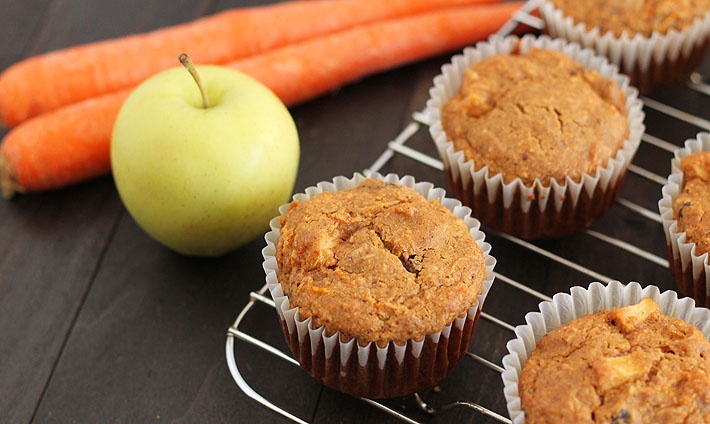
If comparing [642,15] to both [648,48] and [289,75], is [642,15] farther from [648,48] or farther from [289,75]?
[289,75]

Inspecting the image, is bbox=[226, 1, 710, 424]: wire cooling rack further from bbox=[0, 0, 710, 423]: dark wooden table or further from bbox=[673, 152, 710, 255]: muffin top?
bbox=[673, 152, 710, 255]: muffin top

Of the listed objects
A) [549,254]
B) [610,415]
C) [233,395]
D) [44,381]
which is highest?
[610,415]

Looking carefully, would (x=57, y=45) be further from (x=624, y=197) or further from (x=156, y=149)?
(x=624, y=197)

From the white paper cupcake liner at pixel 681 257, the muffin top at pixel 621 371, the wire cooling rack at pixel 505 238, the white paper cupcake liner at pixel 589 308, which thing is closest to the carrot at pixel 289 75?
the wire cooling rack at pixel 505 238

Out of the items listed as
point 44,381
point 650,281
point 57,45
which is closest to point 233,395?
point 44,381

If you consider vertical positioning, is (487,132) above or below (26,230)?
above

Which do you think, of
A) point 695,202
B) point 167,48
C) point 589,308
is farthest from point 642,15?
point 167,48
